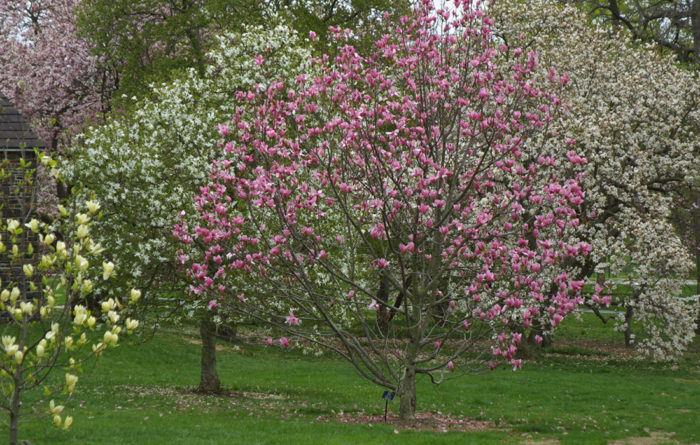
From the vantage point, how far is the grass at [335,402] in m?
13.6

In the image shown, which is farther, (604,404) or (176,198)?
(604,404)

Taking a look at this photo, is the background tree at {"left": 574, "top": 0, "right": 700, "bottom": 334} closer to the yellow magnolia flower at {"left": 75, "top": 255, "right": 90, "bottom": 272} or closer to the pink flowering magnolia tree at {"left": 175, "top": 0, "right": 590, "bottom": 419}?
the pink flowering magnolia tree at {"left": 175, "top": 0, "right": 590, "bottom": 419}

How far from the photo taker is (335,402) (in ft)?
61.9

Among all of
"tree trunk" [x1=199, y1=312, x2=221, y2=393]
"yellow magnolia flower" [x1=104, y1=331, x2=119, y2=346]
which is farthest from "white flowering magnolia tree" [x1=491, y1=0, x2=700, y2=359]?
"yellow magnolia flower" [x1=104, y1=331, x2=119, y2=346]

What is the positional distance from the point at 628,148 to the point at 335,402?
14.1m

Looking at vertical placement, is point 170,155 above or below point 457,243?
above

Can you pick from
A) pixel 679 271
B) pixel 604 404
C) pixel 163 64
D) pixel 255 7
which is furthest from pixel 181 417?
pixel 255 7

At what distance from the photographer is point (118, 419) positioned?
15.0 metres

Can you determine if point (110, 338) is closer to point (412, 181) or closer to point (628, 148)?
point (412, 181)

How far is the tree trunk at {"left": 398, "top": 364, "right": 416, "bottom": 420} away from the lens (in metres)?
14.3

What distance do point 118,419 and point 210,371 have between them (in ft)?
15.5

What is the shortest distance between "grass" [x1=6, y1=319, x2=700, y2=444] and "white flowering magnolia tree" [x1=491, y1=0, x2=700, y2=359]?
111 inches

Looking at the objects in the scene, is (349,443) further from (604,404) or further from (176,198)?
(604,404)

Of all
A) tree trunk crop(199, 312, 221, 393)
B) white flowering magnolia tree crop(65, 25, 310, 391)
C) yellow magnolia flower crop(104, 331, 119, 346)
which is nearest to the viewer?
yellow magnolia flower crop(104, 331, 119, 346)
